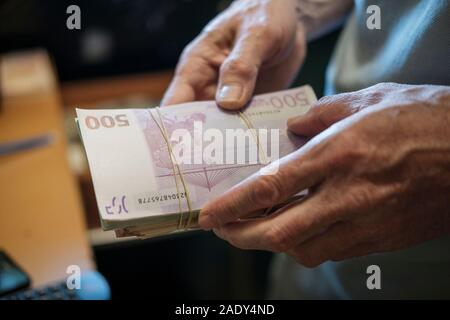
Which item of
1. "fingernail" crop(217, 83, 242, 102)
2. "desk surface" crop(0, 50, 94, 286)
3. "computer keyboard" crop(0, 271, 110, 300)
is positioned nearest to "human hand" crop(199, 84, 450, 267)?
"fingernail" crop(217, 83, 242, 102)

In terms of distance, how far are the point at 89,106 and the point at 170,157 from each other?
3.61 feet

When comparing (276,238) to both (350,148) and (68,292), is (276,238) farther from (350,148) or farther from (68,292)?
(68,292)

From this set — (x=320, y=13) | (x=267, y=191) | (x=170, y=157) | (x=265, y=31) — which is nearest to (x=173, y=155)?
(x=170, y=157)

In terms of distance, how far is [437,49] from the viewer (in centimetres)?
54

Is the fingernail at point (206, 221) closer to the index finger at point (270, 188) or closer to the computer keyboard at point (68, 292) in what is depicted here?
the index finger at point (270, 188)

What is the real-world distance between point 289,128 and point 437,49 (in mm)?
181

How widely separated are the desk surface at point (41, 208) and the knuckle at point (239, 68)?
36cm

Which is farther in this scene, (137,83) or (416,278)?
(137,83)

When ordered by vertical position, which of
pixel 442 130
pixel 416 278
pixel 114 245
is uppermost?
pixel 442 130

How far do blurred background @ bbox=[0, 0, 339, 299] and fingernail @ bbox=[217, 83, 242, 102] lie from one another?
0.25 m

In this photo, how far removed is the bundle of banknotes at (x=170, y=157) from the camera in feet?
1.58

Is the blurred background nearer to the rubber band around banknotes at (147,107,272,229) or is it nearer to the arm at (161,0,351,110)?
the arm at (161,0,351,110)
